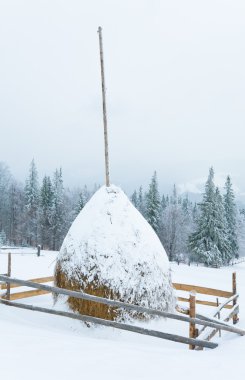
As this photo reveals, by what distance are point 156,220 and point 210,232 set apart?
6.44 m

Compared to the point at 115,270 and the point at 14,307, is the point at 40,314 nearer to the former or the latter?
the point at 14,307

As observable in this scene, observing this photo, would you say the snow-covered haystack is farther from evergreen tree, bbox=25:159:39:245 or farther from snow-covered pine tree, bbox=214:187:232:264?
evergreen tree, bbox=25:159:39:245

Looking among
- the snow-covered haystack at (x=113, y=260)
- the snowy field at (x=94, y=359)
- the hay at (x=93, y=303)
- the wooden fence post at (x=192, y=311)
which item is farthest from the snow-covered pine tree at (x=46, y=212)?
the wooden fence post at (x=192, y=311)

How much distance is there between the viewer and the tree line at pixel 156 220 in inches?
1620

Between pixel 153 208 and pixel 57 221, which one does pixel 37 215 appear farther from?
pixel 153 208

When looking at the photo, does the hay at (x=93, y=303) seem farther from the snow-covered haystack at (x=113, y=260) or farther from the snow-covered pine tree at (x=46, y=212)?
the snow-covered pine tree at (x=46, y=212)

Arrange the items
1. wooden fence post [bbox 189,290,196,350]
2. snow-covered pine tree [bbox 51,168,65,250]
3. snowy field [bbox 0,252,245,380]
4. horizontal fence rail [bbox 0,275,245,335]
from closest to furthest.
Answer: snowy field [bbox 0,252,245,380] → horizontal fence rail [bbox 0,275,245,335] → wooden fence post [bbox 189,290,196,350] → snow-covered pine tree [bbox 51,168,65,250]

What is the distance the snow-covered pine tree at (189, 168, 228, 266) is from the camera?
40.5m

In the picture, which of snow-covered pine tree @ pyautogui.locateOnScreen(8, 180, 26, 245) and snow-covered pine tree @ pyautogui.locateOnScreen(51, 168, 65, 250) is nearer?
snow-covered pine tree @ pyautogui.locateOnScreen(51, 168, 65, 250)

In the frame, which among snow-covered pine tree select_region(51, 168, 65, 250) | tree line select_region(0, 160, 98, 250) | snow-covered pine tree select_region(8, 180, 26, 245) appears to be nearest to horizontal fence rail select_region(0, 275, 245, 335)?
tree line select_region(0, 160, 98, 250)

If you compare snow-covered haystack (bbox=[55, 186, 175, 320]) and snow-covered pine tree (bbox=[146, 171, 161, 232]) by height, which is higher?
snow-covered pine tree (bbox=[146, 171, 161, 232])

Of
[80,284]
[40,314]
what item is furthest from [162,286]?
[40,314]

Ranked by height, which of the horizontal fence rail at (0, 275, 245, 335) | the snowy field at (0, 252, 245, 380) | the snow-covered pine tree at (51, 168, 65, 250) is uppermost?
the snow-covered pine tree at (51, 168, 65, 250)

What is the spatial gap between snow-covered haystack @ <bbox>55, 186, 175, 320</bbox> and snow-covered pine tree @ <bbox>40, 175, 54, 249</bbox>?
45554 mm
